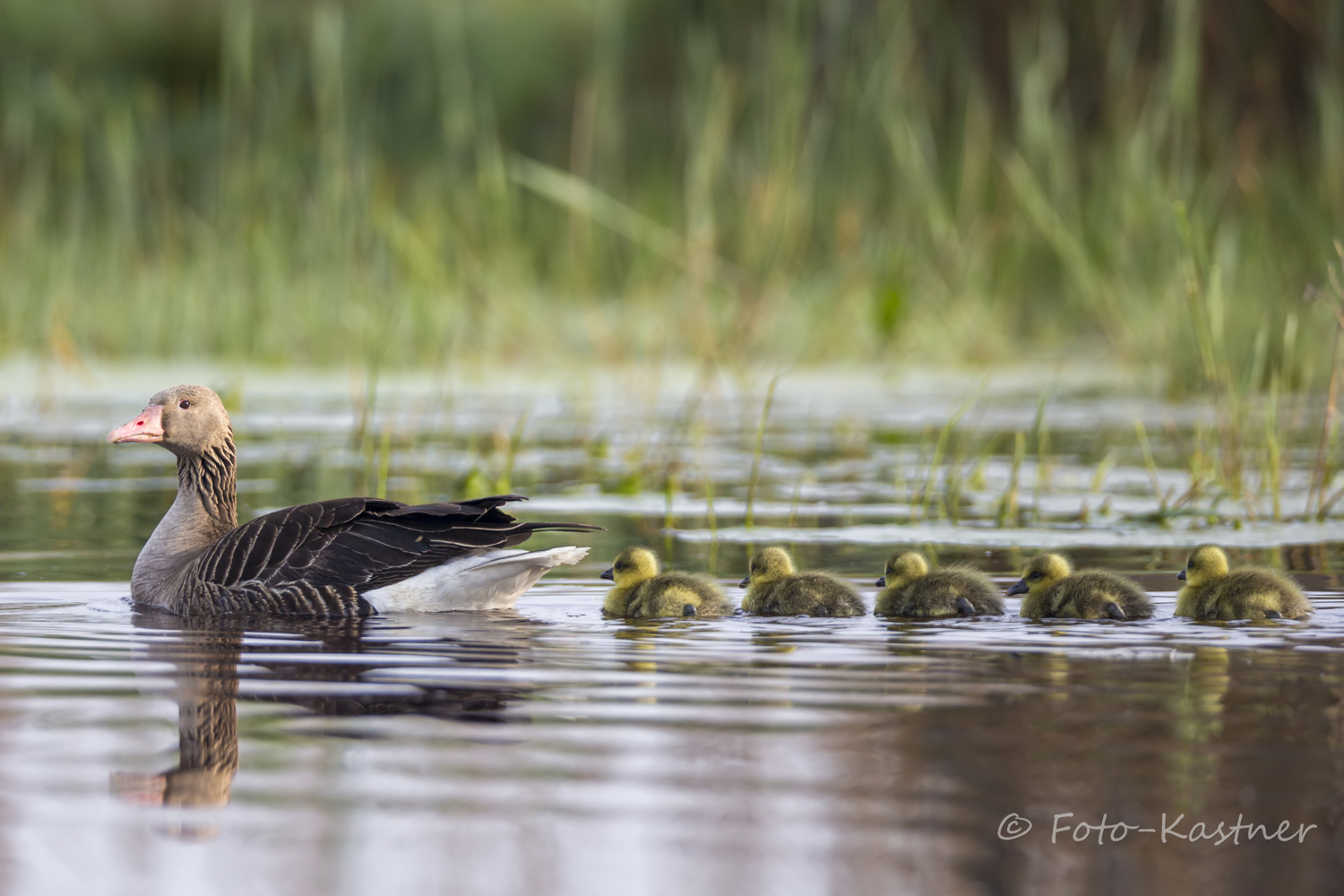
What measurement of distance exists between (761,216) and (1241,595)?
20.6 ft

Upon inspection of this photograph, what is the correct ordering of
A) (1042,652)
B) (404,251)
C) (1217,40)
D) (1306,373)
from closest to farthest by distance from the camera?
→ 1. (1042,652)
2. (1306,373)
3. (404,251)
4. (1217,40)

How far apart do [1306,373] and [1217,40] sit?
5097 mm

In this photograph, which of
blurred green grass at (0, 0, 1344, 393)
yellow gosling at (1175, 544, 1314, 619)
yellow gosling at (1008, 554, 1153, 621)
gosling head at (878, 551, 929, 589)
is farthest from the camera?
blurred green grass at (0, 0, 1344, 393)

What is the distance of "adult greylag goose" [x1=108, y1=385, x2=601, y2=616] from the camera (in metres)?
5.60

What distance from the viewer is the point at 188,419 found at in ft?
20.9

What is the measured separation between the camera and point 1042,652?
15.4 feet

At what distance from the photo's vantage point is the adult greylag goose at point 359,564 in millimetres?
5598

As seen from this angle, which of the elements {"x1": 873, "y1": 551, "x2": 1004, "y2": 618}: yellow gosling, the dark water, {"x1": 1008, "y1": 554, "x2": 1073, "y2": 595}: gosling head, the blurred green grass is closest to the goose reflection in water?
the dark water

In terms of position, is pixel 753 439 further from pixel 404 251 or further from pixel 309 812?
pixel 309 812

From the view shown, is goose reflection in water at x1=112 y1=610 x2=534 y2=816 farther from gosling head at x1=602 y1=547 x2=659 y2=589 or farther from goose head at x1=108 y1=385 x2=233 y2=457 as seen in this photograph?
goose head at x1=108 y1=385 x2=233 y2=457

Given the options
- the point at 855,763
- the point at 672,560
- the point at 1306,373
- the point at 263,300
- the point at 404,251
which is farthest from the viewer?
the point at 263,300

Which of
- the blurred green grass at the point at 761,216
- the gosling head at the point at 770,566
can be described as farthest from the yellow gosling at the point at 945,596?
the blurred green grass at the point at 761,216

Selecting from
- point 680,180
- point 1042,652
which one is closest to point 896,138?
point 680,180

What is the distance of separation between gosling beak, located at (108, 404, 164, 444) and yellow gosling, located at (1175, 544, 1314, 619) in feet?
10.5
